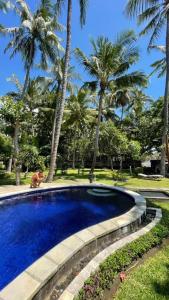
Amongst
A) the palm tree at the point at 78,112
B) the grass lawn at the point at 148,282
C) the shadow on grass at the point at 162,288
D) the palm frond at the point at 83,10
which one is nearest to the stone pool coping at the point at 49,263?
the grass lawn at the point at 148,282

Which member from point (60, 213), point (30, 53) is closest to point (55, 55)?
point (30, 53)

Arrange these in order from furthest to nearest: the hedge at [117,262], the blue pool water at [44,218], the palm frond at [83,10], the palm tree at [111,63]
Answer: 1. the palm tree at [111,63]
2. the palm frond at [83,10]
3. the blue pool water at [44,218]
4. the hedge at [117,262]

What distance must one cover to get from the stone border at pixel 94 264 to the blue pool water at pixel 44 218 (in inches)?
39.7

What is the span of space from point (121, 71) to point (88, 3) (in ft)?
18.5

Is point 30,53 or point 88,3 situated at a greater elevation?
point 88,3

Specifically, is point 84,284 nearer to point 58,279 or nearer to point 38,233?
point 58,279

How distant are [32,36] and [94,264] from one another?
19.0 m

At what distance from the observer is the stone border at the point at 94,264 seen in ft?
14.2

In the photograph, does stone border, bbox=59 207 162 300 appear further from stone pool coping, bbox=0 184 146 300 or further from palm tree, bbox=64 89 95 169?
palm tree, bbox=64 89 95 169

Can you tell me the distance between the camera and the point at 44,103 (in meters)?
31.1

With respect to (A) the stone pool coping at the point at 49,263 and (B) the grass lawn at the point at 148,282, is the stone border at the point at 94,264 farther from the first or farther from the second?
(B) the grass lawn at the point at 148,282

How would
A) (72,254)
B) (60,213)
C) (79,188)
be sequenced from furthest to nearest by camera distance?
1. (79,188)
2. (60,213)
3. (72,254)

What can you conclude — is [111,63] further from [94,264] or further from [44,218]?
[94,264]

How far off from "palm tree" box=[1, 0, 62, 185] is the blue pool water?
37.0 ft
